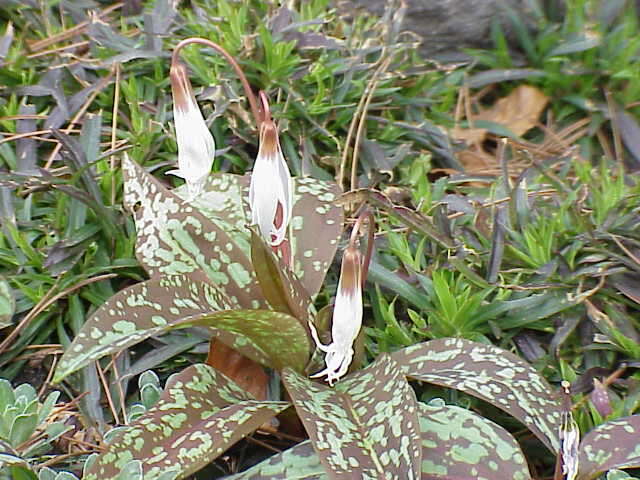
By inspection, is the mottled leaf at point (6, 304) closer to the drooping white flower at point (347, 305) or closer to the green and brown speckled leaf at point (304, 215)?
the green and brown speckled leaf at point (304, 215)

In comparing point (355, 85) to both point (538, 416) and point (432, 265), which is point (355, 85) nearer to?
point (432, 265)

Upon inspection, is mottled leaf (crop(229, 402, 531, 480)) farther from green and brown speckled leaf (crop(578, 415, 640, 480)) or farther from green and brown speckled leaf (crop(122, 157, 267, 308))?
green and brown speckled leaf (crop(122, 157, 267, 308))

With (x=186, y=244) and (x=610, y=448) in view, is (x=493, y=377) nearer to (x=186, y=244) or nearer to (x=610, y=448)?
(x=610, y=448)

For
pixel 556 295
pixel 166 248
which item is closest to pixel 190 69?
pixel 166 248

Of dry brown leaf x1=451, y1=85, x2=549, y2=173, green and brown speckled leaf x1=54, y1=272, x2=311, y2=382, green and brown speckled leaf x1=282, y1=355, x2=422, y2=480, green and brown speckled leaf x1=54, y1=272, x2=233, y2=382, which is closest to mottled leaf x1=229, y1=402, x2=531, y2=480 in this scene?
green and brown speckled leaf x1=282, y1=355, x2=422, y2=480

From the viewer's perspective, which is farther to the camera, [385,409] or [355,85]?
[355,85]
